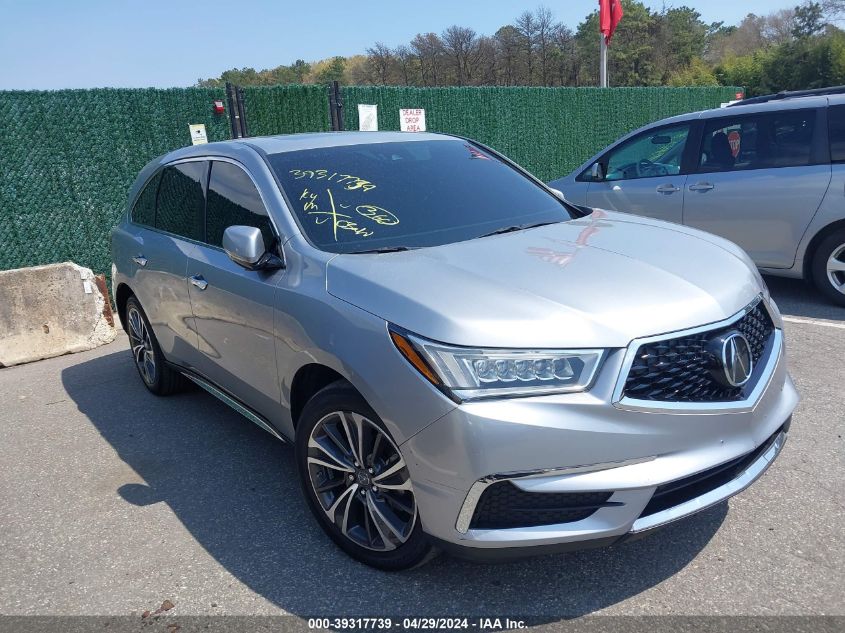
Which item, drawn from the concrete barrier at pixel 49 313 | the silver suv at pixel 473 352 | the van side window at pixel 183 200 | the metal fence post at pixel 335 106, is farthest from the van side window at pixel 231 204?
the metal fence post at pixel 335 106

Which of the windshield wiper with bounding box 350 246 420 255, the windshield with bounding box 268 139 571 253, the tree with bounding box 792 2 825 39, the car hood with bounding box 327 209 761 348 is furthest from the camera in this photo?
the tree with bounding box 792 2 825 39

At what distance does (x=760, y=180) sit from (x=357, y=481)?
203 inches

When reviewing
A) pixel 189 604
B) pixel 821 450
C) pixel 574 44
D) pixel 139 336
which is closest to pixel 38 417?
pixel 139 336

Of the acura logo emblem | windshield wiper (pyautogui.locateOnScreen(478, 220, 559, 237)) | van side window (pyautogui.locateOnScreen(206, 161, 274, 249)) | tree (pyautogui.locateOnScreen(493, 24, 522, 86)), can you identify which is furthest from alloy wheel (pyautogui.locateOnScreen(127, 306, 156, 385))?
tree (pyautogui.locateOnScreen(493, 24, 522, 86))

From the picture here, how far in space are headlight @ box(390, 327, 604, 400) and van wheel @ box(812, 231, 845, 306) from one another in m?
4.82

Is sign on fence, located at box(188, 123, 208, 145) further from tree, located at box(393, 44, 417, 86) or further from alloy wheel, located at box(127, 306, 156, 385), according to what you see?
tree, located at box(393, 44, 417, 86)

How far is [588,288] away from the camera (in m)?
2.66

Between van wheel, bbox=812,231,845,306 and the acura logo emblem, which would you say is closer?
the acura logo emblem

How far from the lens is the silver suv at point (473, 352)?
2379 mm

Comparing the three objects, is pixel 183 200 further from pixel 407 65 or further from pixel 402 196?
pixel 407 65

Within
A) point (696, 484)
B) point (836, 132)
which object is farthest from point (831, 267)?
point (696, 484)

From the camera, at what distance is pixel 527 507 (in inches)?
94.7

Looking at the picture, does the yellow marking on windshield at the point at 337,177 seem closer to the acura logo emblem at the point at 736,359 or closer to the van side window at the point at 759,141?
the acura logo emblem at the point at 736,359

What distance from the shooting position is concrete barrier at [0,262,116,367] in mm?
6547
